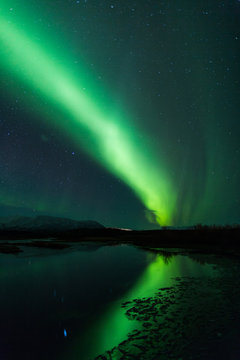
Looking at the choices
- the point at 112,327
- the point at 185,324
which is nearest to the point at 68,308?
the point at 112,327

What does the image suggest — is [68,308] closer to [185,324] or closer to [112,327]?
[112,327]

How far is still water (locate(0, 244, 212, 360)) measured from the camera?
178 inches

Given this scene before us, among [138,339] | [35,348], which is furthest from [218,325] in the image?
[35,348]

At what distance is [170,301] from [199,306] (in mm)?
928

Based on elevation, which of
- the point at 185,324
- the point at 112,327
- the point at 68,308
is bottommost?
the point at 68,308

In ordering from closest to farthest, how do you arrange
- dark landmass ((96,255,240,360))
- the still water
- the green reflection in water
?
dark landmass ((96,255,240,360)), the green reflection in water, the still water

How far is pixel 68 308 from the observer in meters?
6.84

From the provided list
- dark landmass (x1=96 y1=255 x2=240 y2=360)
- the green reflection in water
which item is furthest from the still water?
dark landmass (x1=96 y1=255 x2=240 y2=360)

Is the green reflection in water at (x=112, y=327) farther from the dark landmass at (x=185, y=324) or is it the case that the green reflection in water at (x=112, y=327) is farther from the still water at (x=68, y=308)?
the dark landmass at (x=185, y=324)

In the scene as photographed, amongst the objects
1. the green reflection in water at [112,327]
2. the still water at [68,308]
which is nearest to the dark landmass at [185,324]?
the green reflection in water at [112,327]

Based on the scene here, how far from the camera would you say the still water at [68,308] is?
14.8ft

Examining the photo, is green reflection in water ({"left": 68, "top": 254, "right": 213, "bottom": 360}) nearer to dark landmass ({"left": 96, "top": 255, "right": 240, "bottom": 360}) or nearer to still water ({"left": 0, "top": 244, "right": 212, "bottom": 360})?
still water ({"left": 0, "top": 244, "right": 212, "bottom": 360})

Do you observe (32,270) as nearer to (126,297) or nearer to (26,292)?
(26,292)

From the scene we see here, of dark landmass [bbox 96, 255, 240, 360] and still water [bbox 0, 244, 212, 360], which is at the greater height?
dark landmass [bbox 96, 255, 240, 360]
